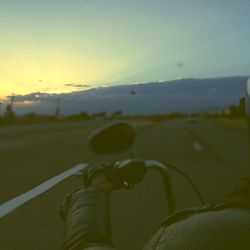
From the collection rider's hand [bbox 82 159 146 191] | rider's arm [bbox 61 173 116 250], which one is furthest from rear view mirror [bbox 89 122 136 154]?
rider's arm [bbox 61 173 116 250]

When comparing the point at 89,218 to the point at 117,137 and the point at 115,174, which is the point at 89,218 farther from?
the point at 117,137

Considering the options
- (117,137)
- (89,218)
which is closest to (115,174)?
(89,218)

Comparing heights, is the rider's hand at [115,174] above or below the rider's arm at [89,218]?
above

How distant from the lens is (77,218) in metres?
2.75

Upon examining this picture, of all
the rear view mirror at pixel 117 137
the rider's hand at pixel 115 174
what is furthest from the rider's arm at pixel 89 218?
the rear view mirror at pixel 117 137

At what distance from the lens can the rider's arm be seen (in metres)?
2.65

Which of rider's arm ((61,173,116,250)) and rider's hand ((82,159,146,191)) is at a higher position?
rider's hand ((82,159,146,191))

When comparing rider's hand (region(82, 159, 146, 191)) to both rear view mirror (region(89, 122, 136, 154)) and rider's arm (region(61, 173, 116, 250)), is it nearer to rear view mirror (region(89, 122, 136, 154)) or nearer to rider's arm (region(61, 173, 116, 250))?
rider's arm (region(61, 173, 116, 250))

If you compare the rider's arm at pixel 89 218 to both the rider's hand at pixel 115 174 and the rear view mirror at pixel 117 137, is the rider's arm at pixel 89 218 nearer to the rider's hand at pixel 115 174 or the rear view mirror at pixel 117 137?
the rider's hand at pixel 115 174

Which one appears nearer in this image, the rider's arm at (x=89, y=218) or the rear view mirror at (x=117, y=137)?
the rear view mirror at (x=117, y=137)

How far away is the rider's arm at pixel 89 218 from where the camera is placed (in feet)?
8.71

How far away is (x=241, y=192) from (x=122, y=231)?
15.3ft

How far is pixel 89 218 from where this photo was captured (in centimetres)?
273

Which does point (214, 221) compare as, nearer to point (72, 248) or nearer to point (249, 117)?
point (249, 117)
